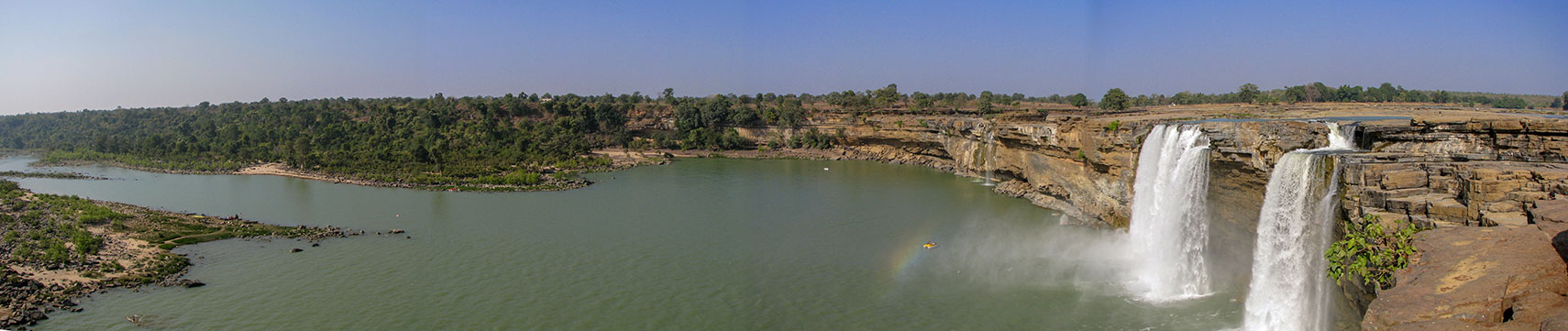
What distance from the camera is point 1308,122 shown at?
15664 millimetres

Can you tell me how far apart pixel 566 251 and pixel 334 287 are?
5383 mm

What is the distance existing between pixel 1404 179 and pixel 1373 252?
2144 millimetres

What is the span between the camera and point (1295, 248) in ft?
40.5

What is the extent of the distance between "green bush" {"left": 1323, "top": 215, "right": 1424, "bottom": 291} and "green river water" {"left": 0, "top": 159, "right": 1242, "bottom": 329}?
11.3ft

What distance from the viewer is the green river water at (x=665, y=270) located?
48.4 feet

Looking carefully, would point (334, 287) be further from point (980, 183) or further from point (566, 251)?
point (980, 183)

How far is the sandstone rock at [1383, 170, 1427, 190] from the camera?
10891 millimetres

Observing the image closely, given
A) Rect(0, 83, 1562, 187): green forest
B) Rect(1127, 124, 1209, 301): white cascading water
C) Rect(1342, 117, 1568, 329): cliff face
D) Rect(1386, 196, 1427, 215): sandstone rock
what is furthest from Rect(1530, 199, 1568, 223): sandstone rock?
Rect(0, 83, 1562, 187): green forest

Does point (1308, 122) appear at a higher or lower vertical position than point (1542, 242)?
higher

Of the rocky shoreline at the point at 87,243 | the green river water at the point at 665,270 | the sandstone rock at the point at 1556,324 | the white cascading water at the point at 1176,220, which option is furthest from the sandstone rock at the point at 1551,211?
the rocky shoreline at the point at 87,243

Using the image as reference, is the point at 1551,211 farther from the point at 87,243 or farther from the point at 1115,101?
the point at 1115,101

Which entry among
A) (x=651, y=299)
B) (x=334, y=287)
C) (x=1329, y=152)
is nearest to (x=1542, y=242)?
(x=1329, y=152)

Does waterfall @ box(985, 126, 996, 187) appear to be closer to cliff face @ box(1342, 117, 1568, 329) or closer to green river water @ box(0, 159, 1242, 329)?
green river water @ box(0, 159, 1242, 329)

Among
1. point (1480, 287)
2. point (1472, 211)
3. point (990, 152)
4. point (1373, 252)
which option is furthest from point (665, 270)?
point (990, 152)
